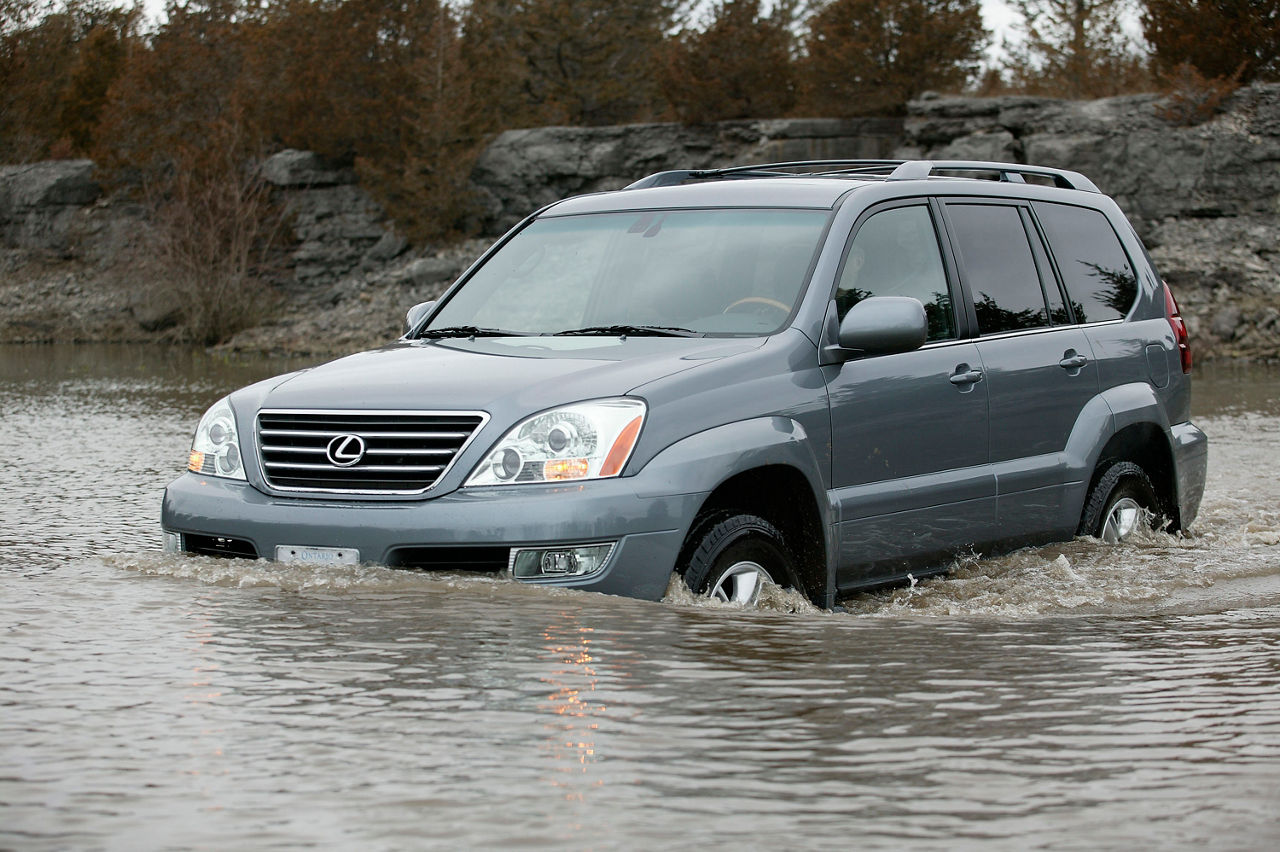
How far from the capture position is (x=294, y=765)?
10.9 feet

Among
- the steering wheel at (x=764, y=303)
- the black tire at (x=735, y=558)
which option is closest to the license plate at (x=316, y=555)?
the black tire at (x=735, y=558)

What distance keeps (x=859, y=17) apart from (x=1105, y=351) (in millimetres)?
24023

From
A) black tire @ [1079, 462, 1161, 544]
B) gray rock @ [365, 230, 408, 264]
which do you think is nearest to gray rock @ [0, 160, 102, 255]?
gray rock @ [365, 230, 408, 264]

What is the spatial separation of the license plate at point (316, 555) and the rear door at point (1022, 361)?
2.64 meters

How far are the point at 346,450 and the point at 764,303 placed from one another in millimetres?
1618

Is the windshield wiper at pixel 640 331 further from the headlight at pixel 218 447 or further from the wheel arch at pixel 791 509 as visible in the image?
the headlight at pixel 218 447

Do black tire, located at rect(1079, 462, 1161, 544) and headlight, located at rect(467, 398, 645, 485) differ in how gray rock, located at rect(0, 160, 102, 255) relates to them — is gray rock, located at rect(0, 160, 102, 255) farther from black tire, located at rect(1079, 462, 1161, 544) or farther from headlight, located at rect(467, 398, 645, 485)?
headlight, located at rect(467, 398, 645, 485)

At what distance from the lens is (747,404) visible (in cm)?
531

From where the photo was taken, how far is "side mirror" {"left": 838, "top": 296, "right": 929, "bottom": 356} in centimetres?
566

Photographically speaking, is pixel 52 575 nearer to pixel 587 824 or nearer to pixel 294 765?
pixel 294 765

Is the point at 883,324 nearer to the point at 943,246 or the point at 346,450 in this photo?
the point at 943,246

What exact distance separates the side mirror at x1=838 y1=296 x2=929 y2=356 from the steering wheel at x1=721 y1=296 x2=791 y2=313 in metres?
0.22

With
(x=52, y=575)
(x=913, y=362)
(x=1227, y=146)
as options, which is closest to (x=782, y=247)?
(x=913, y=362)

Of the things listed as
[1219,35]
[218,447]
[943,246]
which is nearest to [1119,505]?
[943,246]
